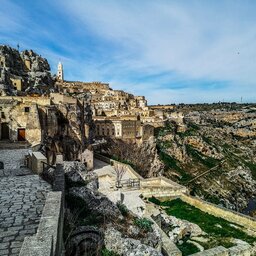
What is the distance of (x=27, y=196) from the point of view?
8.63 m

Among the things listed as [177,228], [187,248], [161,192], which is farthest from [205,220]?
[161,192]

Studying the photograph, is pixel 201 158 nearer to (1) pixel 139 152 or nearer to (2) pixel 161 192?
(1) pixel 139 152

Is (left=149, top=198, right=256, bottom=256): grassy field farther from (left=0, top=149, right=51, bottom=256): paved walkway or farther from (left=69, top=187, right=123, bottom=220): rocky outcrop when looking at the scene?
(left=0, top=149, right=51, bottom=256): paved walkway

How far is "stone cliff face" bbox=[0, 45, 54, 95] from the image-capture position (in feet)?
174

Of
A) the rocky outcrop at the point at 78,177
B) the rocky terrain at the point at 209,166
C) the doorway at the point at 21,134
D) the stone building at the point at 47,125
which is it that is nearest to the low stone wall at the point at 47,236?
the rocky outcrop at the point at 78,177

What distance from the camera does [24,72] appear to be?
226 ft

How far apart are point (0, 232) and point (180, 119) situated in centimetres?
8144

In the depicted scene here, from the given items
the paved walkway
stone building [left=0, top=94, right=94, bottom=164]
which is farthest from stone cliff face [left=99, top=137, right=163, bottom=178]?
the paved walkway

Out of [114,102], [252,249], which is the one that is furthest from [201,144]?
[252,249]

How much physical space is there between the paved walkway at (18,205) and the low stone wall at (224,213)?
11.8 meters

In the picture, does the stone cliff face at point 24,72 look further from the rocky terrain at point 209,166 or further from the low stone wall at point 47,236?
the low stone wall at point 47,236

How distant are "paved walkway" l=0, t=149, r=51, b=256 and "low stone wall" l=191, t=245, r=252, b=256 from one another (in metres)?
7.35

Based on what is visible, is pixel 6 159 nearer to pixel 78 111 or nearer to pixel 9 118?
pixel 9 118

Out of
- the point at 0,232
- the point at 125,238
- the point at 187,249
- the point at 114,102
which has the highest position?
the point at 114,102
